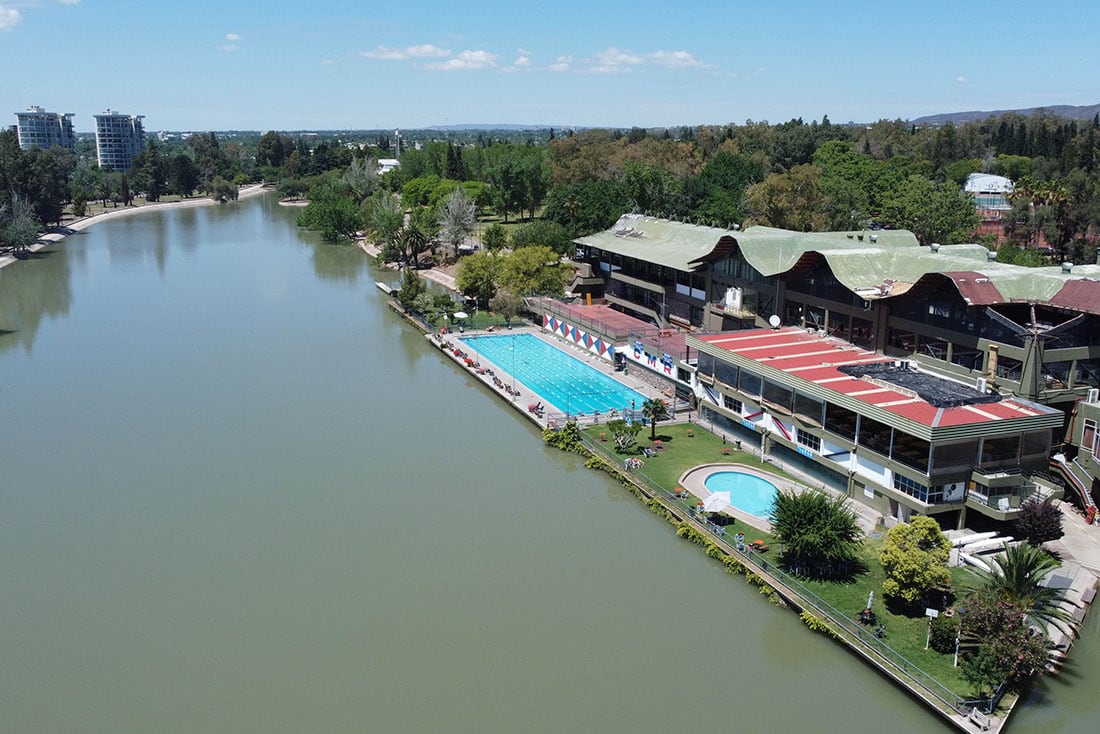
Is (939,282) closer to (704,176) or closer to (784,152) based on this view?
(704,176)

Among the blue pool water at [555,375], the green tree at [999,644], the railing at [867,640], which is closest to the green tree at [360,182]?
the blue pool water at [555,375]

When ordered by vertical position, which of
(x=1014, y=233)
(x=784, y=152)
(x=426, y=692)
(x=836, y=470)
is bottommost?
(x=426, y=692)

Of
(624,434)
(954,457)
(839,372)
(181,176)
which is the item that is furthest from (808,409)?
(181,176)

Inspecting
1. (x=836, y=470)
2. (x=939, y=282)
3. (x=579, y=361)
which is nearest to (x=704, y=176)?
(x=579, y=361)

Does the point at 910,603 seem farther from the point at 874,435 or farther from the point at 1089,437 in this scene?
the point at 1089,437

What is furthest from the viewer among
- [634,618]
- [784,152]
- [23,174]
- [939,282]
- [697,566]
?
[784,152]

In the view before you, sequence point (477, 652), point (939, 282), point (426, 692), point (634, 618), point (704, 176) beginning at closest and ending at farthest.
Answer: point (426, 692) → point (477, 652) → point (634, 618) → point (939, 282) → point (704, 176)
